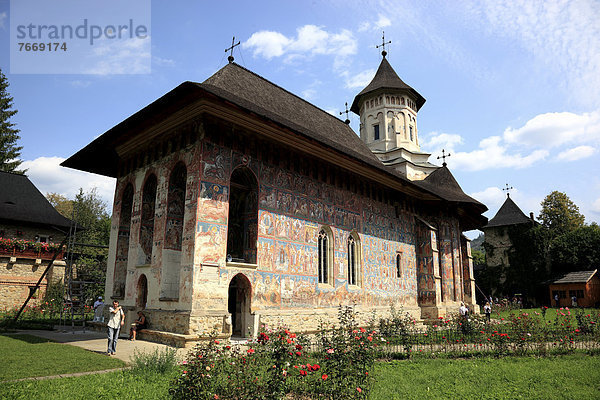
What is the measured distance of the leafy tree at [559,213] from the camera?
129 feet

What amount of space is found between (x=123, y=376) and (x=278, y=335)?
3229 mm

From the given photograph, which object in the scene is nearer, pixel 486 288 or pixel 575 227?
pixel 486 288

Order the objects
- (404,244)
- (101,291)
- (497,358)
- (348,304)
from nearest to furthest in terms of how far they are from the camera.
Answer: (497,358) < (348,304) < (404,244) < (101,291)

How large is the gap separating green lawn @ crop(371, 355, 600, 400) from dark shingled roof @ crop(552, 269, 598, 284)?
85.2ft

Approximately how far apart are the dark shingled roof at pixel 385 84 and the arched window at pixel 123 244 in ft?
64.0

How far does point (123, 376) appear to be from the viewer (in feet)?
22.2

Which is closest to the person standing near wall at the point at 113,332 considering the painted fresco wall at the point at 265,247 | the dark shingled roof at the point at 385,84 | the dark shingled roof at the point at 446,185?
the painted fresco wall at the point at 265,247

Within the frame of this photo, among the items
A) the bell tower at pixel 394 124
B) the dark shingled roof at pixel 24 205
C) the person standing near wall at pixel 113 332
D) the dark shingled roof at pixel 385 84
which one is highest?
the dark shingled roof at pixel 385 84

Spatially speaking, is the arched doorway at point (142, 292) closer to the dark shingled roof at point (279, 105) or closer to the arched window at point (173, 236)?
the arched window at point (173, 236)

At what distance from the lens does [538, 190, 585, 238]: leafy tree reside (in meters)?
39.2

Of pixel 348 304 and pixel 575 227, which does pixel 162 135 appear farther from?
pixel 575 227

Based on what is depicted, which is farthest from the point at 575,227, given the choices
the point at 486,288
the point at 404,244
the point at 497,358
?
the point at 497,358

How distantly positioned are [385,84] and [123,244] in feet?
70.1

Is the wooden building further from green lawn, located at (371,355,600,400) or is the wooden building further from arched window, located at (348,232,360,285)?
green lawn, located at (371,355,600,400)
